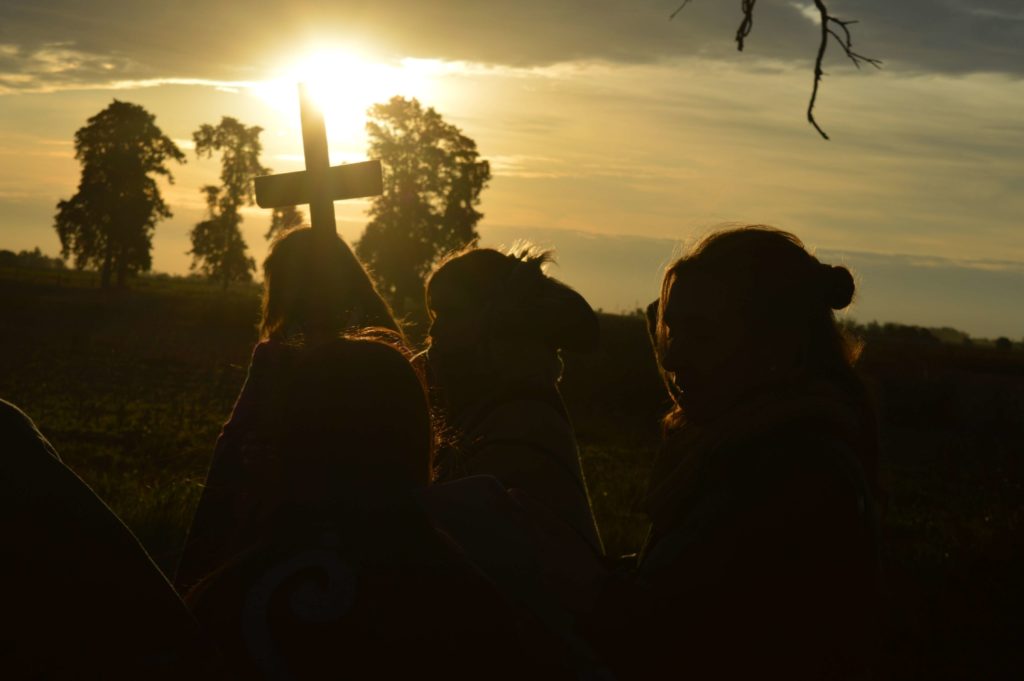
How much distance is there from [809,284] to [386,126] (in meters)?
49.8

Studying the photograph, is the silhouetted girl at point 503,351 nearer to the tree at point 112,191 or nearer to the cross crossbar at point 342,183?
the cross crossbar at point 342,183

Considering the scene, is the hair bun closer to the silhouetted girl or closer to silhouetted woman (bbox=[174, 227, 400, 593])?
the silhouetted girl

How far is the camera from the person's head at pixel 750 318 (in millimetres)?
2512

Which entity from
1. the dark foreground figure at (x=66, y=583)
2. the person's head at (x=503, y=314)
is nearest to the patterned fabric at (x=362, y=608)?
the dark foreground figure at (x=66, y=583)

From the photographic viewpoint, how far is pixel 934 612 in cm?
726

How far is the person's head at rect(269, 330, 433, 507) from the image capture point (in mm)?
1576

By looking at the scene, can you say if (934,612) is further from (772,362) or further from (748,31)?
(772,362)

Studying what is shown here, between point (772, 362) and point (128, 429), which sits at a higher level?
point (772, 362)

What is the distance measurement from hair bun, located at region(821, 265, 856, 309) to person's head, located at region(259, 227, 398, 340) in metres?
2.10

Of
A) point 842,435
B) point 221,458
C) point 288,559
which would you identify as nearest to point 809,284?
point 842,435

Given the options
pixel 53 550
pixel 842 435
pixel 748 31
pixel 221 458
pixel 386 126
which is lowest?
pixel 221 458

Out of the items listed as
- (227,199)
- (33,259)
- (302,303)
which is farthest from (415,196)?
(33,259)

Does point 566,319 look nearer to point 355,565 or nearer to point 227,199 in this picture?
point 355,565

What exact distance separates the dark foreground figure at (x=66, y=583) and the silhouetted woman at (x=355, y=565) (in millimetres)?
164
